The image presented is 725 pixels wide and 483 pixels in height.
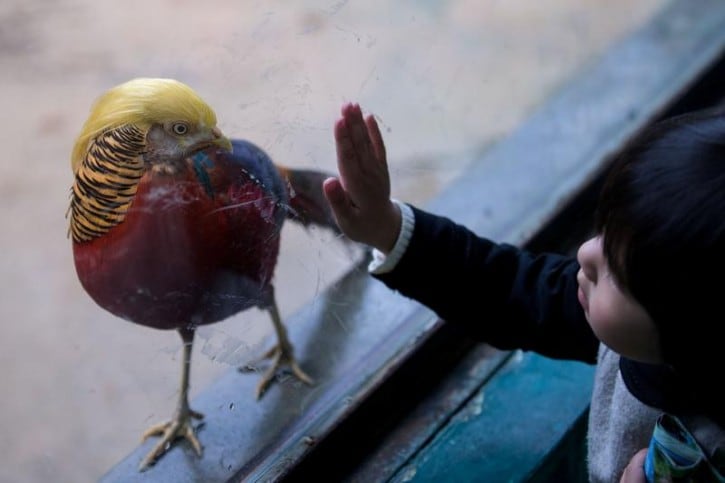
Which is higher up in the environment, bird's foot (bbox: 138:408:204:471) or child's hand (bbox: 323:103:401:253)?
child's hand (bbox: 323:103:401:253)

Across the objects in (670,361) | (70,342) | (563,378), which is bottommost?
(563,378)

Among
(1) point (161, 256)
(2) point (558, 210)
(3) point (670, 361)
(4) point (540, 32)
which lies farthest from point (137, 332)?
(4) point (540, 32)

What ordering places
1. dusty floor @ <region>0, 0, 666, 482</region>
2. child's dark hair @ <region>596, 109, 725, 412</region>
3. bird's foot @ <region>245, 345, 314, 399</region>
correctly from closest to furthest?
child's dark hair @ <region>596, 109, 725, 412</region> → dusty floor @ <region>0, 0, 666, 482</region> → bird's foot @ <region>245, 345, 314, 399</region>

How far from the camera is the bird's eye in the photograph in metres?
0.56

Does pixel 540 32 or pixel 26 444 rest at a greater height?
pixel 540 32

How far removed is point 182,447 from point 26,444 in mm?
136

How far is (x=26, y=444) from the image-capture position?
2.45 feet

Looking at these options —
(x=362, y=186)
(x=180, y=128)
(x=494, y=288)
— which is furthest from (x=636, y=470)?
(x=180, y=128)

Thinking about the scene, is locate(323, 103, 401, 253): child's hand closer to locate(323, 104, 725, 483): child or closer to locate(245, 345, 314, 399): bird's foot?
locate(323, 104, 725, 483): child

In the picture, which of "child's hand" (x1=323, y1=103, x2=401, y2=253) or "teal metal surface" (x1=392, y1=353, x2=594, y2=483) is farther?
"teal metal surface" (x1=392, y1=353, x2=594, y2=483)

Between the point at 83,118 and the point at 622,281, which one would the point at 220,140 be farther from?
the point at 622,281

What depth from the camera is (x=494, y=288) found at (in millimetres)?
768

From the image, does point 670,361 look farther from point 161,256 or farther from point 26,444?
point 26,444

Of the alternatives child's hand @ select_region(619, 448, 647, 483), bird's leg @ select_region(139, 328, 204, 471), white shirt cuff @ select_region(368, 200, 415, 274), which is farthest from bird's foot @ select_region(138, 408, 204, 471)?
child's hand @ select_region(619, 448, 647, 483)
